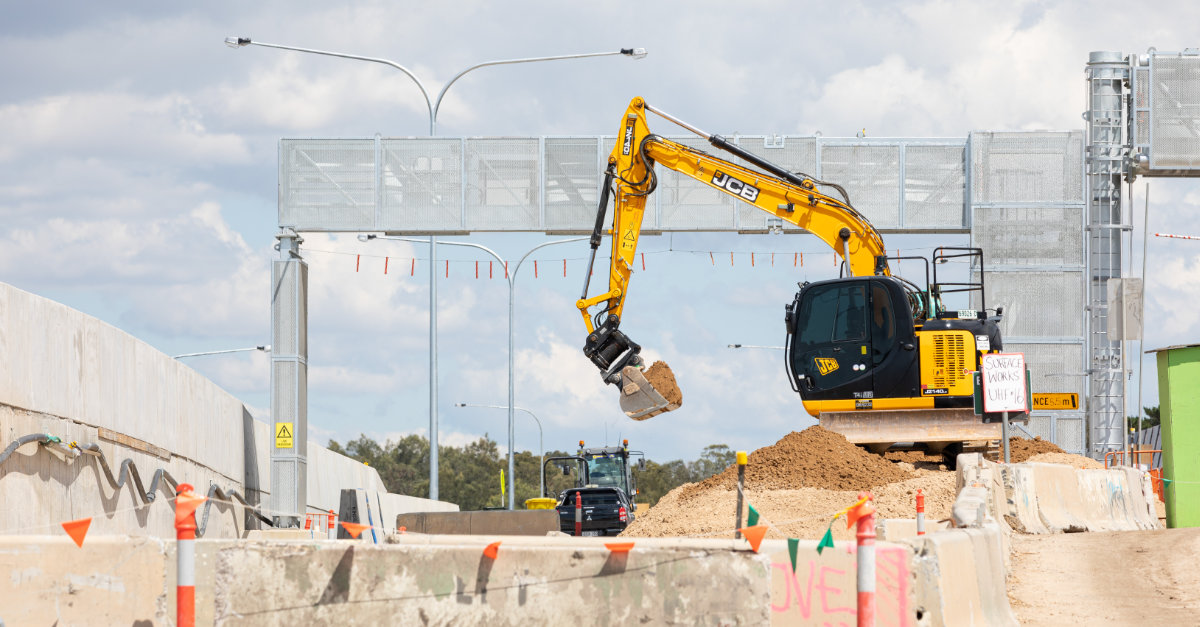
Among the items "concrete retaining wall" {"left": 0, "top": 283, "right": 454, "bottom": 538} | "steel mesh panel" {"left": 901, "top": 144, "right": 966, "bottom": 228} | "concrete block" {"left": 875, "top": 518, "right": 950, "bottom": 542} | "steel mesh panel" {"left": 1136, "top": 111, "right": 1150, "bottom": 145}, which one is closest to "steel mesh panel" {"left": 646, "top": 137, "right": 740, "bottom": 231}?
"steel mesh panel" {"left": 901, "top": 144, "right": 966, "bottom": 228}

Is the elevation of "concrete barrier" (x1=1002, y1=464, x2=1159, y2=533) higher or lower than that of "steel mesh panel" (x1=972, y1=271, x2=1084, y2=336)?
lower

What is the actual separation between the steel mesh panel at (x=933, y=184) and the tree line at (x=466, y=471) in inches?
2579

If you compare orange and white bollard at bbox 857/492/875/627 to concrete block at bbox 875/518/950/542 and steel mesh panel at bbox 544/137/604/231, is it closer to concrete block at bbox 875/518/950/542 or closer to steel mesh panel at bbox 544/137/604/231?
concrete block at bbox 875/518/950/542

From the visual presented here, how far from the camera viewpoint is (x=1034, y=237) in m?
28.3

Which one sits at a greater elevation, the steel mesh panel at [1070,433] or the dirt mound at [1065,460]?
the steel mesh panel at [1070,433]

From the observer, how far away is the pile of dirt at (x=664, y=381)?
68.5ft

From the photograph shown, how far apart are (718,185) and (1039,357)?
9.04m

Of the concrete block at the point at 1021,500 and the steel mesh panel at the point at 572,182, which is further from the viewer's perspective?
the steel mesh panel at the point at 572,182

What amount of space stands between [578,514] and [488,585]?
21869mm

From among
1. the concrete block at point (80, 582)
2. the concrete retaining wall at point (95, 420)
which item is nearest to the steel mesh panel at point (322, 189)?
the concrete retaining wall at point (95, 420)

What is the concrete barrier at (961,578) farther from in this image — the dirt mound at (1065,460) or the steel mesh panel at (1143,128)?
the steel mesh panel at (1143,128)

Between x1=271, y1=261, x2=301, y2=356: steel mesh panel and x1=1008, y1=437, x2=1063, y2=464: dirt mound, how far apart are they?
1330 cm

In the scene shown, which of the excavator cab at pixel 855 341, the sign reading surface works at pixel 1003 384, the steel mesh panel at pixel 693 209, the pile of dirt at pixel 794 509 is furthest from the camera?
the steel mesh panel at pixel 693 209

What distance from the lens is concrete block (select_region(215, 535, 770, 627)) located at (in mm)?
7012
